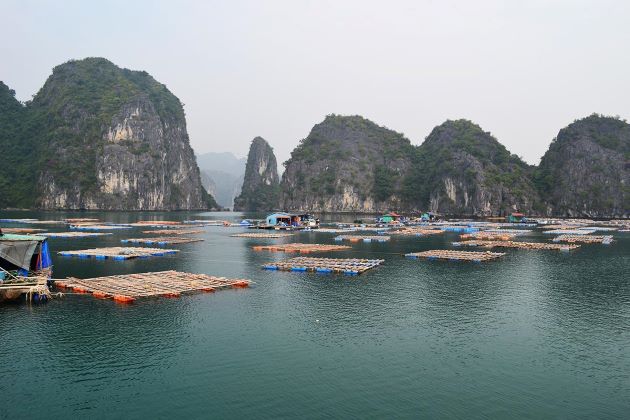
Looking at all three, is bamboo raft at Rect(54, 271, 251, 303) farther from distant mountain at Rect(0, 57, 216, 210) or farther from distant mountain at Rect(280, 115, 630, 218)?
distant mountain at Rect(0, 57, 216, 210)

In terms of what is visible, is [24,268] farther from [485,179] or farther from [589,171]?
[589,171]

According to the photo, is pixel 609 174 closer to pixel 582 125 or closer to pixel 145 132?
pixel 582 125

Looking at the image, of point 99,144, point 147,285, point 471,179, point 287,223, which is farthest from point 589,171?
point 99,144

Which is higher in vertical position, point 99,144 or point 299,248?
point 99,144

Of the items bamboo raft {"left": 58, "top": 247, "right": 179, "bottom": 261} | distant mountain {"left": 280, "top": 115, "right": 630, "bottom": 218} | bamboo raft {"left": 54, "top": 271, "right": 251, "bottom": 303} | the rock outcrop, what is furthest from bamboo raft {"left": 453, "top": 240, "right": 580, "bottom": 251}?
the rock outcrop

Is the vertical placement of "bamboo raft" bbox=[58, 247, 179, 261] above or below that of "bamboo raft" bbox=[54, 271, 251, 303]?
above

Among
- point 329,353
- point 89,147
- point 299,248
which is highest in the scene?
point 89,147
